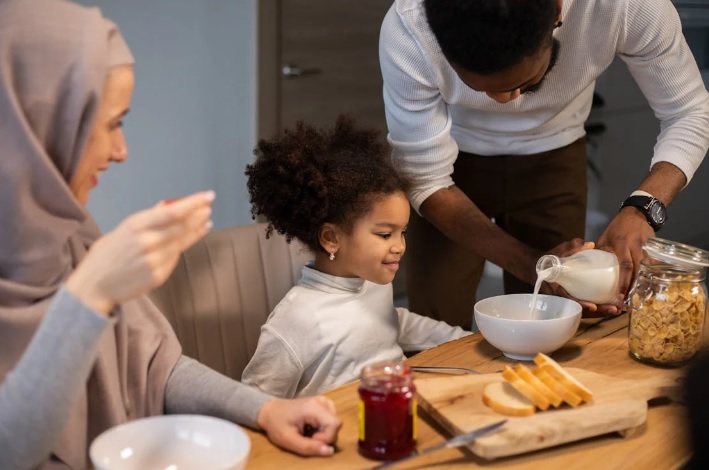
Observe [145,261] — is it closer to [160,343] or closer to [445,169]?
[160,343]

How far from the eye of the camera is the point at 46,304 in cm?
121

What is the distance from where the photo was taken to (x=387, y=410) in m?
1.22

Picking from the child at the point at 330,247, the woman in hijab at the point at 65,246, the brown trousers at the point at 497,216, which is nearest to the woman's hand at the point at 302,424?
the woman in hijab at the point at 65,246

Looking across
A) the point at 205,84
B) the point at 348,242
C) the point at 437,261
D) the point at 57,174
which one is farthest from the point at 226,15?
the point at 57,174

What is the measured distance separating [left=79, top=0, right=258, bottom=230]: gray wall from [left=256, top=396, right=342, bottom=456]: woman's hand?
2102 mm

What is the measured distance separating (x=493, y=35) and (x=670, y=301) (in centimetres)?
53

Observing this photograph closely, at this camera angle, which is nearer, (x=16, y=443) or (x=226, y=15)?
(x=16, y=443)

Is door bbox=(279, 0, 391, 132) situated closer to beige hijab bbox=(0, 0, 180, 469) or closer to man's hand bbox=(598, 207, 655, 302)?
man's hand bbox=(598, 207, 655, 302)

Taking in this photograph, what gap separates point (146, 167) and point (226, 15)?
2.02ft

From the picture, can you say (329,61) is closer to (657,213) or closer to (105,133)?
(657,213)

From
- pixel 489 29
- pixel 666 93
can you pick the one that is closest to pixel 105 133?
pixel 489 29

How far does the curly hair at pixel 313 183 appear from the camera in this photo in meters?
1.85

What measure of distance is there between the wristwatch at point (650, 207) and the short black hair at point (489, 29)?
0.47 meters

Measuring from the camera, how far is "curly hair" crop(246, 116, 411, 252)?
1848 mm
